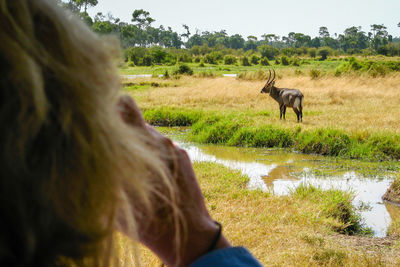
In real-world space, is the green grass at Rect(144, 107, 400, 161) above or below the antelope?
below

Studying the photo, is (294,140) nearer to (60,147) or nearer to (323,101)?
(323,101)

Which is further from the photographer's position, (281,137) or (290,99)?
(290,99)

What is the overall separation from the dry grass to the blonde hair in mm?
9644

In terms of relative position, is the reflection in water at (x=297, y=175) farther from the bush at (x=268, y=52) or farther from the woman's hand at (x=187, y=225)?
the bush at (x=268, y=52)

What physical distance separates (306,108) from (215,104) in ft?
9.89

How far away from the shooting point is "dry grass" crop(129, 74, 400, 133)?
10.8 meters

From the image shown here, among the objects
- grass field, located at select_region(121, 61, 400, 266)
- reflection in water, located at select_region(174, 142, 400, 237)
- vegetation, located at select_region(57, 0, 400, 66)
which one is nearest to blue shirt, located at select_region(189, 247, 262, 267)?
grass field, located at select_region(121, 61, 400, 266)

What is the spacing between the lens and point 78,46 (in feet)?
1.26

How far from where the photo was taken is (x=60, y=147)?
13.8 inches

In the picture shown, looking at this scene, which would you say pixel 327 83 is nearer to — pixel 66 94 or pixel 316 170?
pixel 316 170

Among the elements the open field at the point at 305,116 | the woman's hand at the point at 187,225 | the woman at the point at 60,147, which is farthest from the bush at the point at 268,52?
the woman at the point at 60,147

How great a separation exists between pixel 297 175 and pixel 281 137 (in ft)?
6.77

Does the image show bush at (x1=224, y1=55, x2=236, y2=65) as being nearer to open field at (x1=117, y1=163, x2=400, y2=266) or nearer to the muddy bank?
the muddy bank

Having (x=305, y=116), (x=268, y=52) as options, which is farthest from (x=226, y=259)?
(x=268, y=52)
